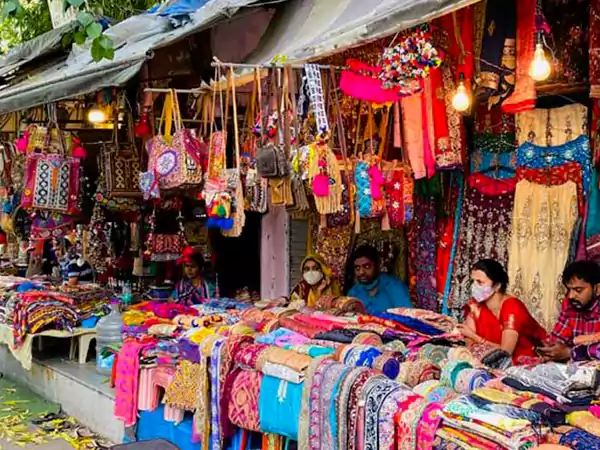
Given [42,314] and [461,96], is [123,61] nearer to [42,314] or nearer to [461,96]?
[461,96]

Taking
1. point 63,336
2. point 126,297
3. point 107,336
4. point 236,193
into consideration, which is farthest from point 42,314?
point 236,193

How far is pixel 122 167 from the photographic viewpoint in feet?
25.1

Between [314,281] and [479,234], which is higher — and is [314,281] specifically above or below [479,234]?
below

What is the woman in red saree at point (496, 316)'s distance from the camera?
4.79 m

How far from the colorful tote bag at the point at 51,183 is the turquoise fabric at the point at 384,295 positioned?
3.04 metres

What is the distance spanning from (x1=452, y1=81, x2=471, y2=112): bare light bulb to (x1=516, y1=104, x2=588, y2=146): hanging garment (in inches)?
28.0

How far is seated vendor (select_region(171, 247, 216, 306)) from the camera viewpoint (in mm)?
7773

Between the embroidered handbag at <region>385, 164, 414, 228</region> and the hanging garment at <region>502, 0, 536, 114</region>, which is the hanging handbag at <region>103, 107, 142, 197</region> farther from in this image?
the hanging garment at <region>502, 0, 536, 114</region>

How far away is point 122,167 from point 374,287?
2766 mm

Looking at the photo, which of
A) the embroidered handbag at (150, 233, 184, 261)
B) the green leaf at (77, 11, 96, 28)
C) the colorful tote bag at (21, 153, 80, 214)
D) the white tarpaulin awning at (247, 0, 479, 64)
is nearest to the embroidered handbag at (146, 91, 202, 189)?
the white tarpaulin awning at (247, 0, 479, 64)

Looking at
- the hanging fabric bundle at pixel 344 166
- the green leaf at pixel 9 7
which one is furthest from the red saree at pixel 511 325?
the green leaf at pixel 9 7

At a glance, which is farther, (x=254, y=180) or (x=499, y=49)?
(x=254, y=180)

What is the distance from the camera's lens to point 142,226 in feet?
30.1

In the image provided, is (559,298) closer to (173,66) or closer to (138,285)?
(173,66)
